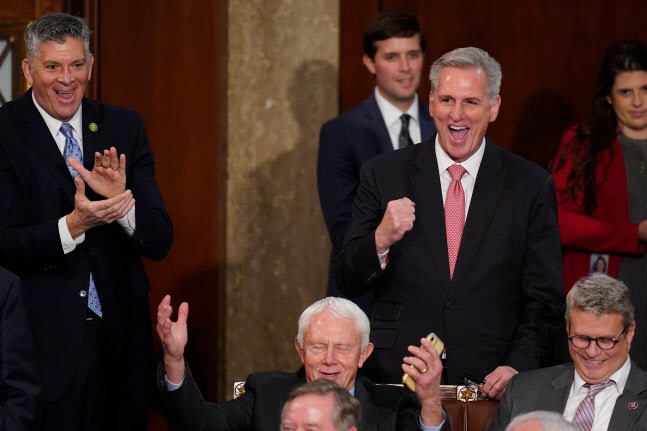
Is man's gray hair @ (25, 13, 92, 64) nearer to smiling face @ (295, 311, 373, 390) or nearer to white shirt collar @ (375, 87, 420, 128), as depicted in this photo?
smiling face @ (295, 311, 373, 390)

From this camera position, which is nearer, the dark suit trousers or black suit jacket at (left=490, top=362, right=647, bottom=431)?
black suit jacket at (left=490, top=362, right=647, bottom=431)

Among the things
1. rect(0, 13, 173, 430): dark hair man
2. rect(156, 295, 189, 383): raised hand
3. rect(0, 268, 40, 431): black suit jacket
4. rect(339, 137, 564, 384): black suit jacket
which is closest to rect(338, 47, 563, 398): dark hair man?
rect(339, 137, 564, 384): black suit jacket

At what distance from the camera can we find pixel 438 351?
3.34 metres

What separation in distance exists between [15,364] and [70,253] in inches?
19.2

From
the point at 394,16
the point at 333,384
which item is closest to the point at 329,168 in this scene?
the point at 394,16

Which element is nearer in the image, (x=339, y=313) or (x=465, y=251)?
(x=339, y=313)

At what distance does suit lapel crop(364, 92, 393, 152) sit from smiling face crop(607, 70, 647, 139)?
2.79ft

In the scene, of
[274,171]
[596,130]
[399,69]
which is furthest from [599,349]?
[274,171]

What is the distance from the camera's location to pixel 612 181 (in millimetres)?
4617

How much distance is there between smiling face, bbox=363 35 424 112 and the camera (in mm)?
4746

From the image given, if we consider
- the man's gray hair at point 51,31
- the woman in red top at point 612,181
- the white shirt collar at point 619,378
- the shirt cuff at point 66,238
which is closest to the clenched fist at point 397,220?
the white shirt collar at point 619,378

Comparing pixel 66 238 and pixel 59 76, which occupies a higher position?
pixel 59 76

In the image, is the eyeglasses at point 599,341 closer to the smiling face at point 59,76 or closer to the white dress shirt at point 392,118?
the white dress shirt at point 392,118

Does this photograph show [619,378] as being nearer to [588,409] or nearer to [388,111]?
[588,409]
